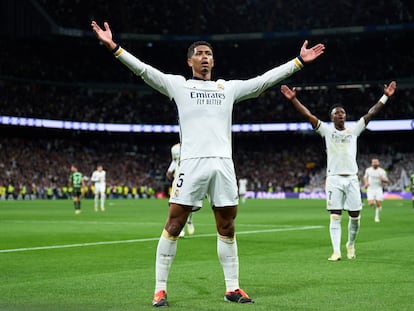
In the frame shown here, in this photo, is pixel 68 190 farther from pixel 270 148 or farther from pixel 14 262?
pixel 14 262

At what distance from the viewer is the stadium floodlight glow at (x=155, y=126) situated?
67.6 meters

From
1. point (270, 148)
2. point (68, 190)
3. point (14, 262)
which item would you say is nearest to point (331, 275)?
point (14, 262)

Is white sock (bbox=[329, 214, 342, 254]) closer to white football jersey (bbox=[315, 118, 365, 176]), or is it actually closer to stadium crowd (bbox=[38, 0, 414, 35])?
white football jersey (bbox=[315, 118, 365, 176])

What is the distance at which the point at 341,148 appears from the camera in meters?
13.4

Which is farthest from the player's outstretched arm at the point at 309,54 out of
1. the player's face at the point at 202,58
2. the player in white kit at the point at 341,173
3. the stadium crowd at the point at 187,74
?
the stadium crowd at the point at 187,74

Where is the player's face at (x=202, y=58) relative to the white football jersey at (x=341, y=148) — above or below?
above

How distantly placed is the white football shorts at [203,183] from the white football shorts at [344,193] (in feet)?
18.7

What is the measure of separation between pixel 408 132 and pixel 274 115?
13.8 metres

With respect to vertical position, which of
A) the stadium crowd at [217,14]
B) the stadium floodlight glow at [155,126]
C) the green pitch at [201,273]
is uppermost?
the stadium crowd at [217,14]

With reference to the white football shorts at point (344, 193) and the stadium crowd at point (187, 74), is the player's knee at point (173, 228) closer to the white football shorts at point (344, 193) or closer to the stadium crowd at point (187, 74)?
the white football shorts at point (344, 193)

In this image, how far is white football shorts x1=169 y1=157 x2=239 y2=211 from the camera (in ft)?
25.5

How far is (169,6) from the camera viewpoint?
72.1m

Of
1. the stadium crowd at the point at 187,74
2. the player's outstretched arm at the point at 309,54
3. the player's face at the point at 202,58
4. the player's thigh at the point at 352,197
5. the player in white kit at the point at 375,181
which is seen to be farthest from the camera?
the stadium crowd at the point at 187,74

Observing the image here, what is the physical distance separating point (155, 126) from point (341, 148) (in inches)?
2482
